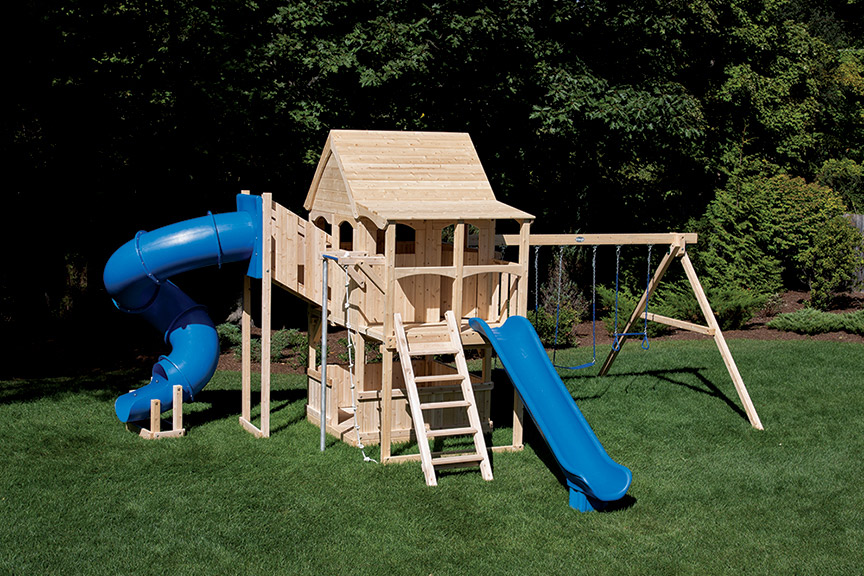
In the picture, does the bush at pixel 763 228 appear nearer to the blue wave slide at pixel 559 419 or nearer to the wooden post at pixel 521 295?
the wooden post at pixel 521 295

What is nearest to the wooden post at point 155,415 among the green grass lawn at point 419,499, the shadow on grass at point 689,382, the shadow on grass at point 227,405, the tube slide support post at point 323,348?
the green grass lawn at point 419,499

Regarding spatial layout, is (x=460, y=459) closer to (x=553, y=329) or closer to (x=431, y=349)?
(x=431, y=349)

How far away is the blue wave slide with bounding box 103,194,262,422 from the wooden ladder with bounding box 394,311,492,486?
9.14ft

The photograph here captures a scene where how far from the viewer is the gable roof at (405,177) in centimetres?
1120

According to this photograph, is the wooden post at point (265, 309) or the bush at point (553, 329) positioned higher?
the wooden post at point (265, 309)

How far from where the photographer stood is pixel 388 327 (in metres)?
10.9

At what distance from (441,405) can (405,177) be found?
10.5 feet

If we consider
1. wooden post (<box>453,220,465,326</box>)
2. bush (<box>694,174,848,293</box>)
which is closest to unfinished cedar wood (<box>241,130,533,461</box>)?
wooden post (<box>453,220,465,326</box>)

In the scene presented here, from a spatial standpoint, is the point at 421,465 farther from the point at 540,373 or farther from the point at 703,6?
the point at 703,6

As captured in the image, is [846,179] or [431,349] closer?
[431,349]

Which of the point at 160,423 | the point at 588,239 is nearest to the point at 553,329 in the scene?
the point at 588,239

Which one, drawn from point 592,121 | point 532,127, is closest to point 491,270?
point 592,121

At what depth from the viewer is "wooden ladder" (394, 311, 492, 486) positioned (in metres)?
10.4

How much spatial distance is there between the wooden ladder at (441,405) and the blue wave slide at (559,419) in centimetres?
45
